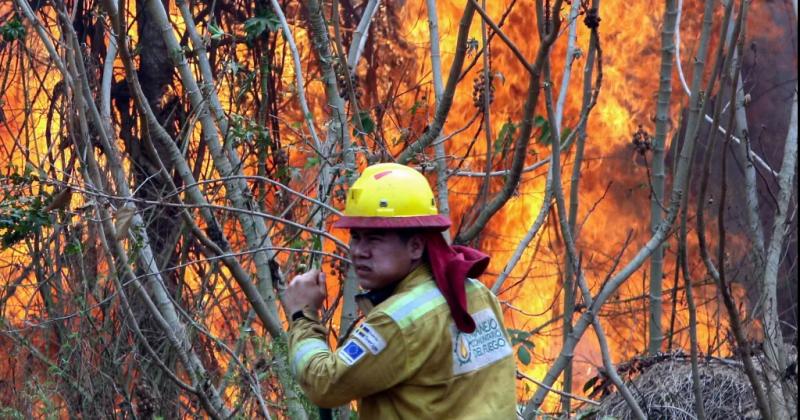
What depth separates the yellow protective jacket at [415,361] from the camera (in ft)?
9.14

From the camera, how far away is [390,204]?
9.67 feet

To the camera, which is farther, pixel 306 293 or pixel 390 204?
pixel 306 293

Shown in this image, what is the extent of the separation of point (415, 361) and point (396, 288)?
0.28 metres

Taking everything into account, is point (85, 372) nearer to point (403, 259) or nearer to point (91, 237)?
point (91, 237)

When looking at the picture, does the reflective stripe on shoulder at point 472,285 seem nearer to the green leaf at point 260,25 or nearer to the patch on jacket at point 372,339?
the patch on jacket at point 372,339

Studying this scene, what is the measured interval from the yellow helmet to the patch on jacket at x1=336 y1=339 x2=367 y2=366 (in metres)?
0.35

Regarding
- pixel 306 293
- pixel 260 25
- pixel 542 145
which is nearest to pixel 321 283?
pixel 306 293

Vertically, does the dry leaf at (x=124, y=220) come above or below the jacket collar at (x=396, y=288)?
above

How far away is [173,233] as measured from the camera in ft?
24.8

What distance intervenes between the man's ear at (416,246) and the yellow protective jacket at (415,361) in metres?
0.04

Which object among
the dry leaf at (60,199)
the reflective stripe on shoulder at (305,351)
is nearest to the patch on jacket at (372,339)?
the reflective stripe on shoulder at (305,351)

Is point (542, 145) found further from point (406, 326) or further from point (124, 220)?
point (406, 326)

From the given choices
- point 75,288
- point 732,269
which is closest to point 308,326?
point 75,288

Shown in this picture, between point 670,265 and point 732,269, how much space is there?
74.5 inches
